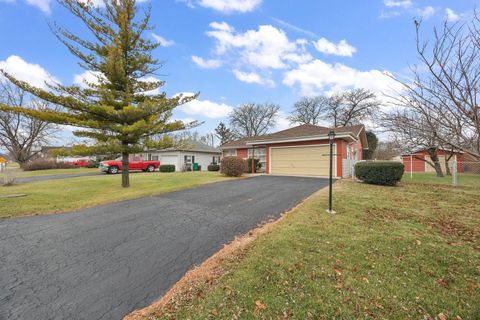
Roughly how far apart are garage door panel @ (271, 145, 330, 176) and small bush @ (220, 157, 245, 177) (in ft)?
10.7

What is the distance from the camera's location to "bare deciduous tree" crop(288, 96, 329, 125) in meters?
34.5

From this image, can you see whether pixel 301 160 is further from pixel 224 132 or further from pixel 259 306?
pixel 224 132

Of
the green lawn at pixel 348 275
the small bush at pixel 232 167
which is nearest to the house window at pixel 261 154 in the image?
the small bush at pixel 232 167

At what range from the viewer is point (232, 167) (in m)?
13.7

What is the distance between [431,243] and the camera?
356 cm

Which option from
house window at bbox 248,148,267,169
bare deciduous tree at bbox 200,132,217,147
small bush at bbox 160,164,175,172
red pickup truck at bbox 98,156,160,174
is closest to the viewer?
house window at bbox 248,148,267,169

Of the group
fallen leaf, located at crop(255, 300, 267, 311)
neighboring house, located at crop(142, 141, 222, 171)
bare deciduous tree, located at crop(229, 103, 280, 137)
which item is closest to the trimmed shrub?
neighboring house, located at crop(142, 141, 222, 171)

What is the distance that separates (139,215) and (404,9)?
7048mm

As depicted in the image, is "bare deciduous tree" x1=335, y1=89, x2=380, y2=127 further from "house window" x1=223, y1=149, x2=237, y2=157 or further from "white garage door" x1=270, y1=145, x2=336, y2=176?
"house window" x1=223, y1=149, x2=237, y2=157

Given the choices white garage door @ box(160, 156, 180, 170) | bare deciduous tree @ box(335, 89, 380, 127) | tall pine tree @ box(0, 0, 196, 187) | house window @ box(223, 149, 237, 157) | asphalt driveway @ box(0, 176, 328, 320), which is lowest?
asphalt driveway @ box(0, 176, 328, 320)

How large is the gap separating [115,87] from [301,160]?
39.0 feet

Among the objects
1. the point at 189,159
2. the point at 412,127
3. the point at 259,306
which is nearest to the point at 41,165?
the point at 189,159

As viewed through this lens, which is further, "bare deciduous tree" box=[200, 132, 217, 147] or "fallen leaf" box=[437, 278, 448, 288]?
"bare deciduous tree" box=[200, 132, 217, 147]

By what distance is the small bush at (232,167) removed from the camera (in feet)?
44.9
